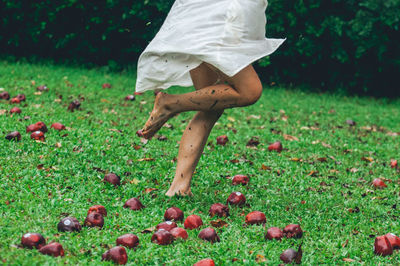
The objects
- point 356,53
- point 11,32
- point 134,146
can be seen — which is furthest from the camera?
point 11,32

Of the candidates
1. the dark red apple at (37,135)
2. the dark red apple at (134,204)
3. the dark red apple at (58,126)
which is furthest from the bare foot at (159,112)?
the dark red apple at (58,126)

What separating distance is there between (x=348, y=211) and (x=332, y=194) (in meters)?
0.42

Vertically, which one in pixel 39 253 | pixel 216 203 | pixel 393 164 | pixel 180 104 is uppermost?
pixel 180 104

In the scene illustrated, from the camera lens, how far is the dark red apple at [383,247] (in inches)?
114

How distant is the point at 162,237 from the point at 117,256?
1.14 feet

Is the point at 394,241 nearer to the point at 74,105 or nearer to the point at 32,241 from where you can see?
the point at 32,241

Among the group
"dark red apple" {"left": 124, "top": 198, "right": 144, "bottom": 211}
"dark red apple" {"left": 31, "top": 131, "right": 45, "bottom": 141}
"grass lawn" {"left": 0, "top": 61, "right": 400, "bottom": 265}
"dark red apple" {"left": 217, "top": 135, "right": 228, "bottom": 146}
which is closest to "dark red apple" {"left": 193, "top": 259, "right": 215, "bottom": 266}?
"grass lawn" {"left": 0, "top": 61, "right": 400, "bottom": 265}

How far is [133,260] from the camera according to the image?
2555mm

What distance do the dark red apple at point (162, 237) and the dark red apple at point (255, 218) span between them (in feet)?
2.04

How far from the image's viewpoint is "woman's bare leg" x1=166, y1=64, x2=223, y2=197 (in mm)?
3525

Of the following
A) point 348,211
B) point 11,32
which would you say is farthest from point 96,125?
point 11,32

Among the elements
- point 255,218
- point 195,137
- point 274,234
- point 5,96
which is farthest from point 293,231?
point 5,96

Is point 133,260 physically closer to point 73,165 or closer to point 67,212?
point 67,212

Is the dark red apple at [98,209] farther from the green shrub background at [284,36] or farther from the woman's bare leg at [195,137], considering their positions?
the green shrub background at [284,36]
